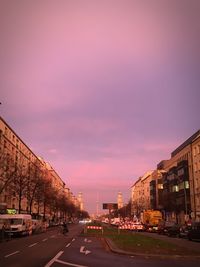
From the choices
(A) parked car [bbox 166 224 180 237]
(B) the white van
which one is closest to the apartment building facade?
(A) parked car [bbox 166 224 180 237]

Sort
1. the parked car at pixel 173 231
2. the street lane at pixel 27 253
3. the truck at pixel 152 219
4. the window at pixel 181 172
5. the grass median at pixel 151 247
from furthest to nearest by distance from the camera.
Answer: the window at pixel 181 172 → the truck at pixel 152 219 → the parked car at pixel 173 231 → the grass median at pixel 151 247 → the street lane at pixel 27 253

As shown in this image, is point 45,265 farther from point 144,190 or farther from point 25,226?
point 144,190

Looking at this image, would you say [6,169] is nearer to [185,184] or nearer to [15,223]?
[15,223]

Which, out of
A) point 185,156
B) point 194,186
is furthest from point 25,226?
point 185,156

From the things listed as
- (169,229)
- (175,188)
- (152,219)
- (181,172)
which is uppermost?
(181,172)

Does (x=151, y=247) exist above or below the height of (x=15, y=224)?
below

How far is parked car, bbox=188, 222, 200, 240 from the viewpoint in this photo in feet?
140

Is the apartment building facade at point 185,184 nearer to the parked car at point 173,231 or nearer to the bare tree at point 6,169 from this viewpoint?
the parked car at point 173,231

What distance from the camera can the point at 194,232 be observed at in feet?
142

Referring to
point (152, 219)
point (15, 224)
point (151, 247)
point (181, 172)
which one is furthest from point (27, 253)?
point (181, 172)

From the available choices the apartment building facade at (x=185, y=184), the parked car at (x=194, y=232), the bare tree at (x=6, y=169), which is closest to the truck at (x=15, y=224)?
the bare tree at (x=6, y=169)

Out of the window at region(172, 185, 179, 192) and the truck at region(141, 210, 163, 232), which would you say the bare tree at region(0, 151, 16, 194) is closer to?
the truck at region(141, 210, 163, 232)

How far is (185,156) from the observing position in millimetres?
100062

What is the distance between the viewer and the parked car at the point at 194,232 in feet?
140
